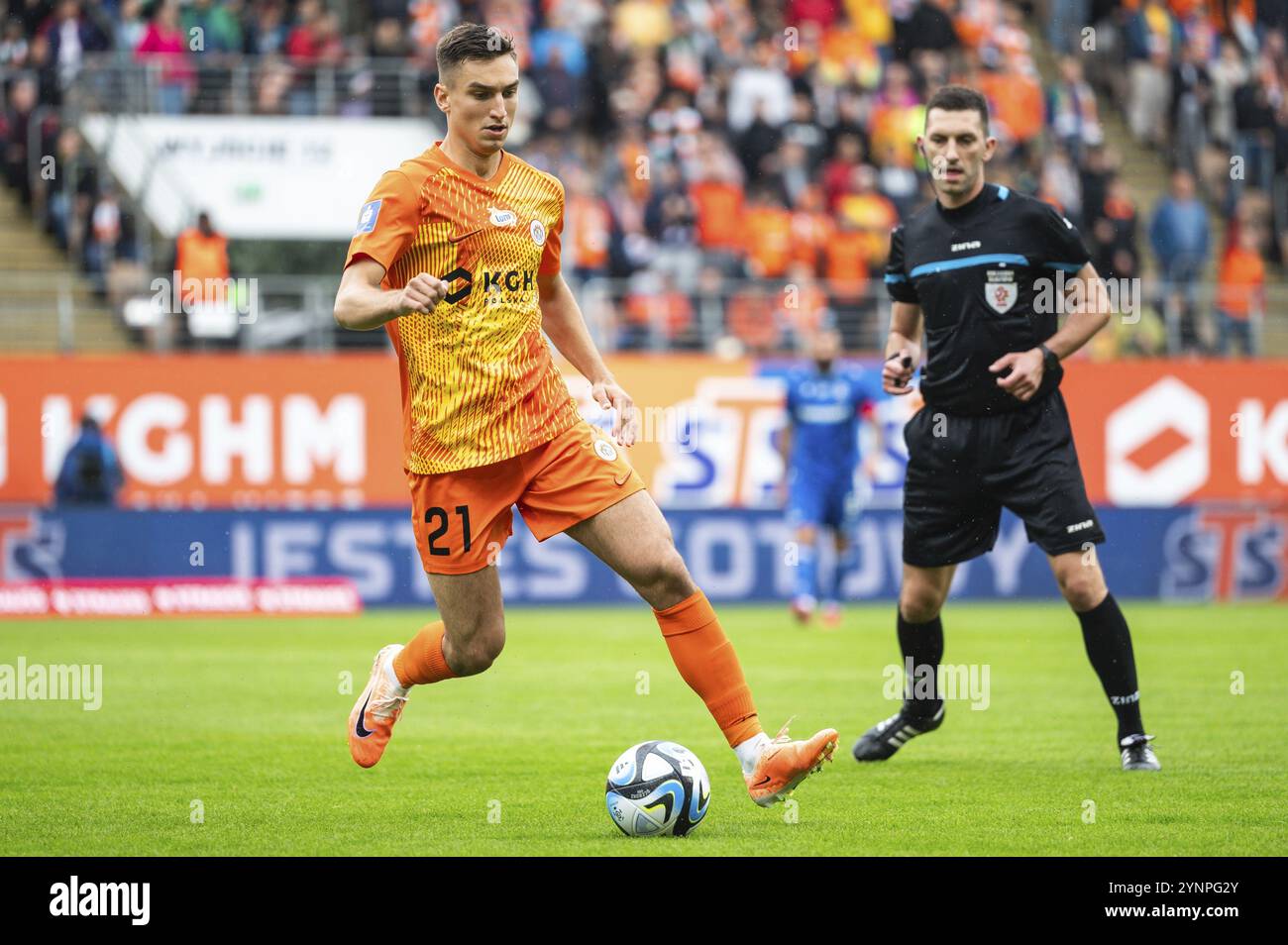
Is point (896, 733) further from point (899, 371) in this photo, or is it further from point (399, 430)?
point (399, 430)

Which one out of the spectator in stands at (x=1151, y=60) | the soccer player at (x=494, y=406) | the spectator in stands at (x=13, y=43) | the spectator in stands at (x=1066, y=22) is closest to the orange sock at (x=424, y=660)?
the soccer player at (x=494, y=406)

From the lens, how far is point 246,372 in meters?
19.5

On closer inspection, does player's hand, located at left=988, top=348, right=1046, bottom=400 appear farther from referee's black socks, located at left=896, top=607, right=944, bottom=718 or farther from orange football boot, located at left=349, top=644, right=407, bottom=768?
orange football boot, located at left=349, top=644, right=407, bottom=768

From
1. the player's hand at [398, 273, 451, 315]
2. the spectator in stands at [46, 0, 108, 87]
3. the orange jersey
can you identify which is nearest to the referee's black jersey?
the orange jersey

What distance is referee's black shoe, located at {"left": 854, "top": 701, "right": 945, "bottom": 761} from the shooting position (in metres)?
8.29

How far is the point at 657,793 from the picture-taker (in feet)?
20.9

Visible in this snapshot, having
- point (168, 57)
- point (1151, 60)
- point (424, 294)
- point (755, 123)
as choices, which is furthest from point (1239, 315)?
point (424, 294)

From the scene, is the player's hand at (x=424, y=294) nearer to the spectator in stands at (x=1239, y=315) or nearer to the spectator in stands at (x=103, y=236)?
the spectator in stands at (x=103, y=236)

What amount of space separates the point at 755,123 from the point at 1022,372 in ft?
47.2

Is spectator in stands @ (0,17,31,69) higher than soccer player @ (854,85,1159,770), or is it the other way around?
spectator in stands @ (0,17,31,69)

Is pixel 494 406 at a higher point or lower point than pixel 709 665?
higher

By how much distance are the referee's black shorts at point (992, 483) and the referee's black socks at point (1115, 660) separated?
1.13 ft

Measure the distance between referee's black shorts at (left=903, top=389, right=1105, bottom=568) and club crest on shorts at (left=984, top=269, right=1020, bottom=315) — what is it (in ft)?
1.37

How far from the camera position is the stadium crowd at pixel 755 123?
2039 centimetres
